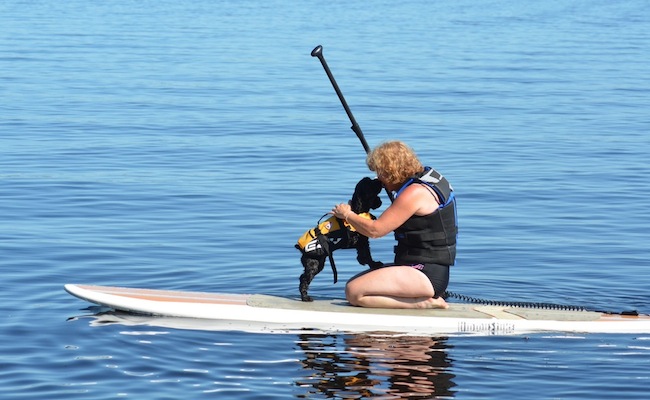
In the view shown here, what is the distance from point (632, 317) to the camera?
955 cm

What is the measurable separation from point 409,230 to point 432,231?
0.16 m

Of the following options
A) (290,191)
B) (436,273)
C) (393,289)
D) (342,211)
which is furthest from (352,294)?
(290,191)

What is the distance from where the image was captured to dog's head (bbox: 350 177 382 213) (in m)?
9.23

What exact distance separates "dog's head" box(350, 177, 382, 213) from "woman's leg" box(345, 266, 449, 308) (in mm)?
496

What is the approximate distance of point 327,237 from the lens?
934cm

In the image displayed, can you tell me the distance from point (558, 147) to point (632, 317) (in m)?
10.1

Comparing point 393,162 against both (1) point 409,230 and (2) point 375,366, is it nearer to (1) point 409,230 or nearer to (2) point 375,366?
(1) point 409,230

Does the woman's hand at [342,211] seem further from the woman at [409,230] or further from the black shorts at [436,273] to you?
the black shorts at [436,273]

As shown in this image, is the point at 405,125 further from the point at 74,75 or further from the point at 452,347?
the point at 452,347

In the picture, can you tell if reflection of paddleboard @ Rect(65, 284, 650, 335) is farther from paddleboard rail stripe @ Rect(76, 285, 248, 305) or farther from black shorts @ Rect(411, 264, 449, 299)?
black shorts @ Rect(411, 264, 449, 299)

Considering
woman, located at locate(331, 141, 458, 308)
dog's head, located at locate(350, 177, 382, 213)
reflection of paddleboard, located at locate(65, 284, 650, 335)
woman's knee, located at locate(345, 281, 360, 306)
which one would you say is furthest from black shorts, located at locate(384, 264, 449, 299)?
dog's head, located at locate(350, 177, 382, 213)

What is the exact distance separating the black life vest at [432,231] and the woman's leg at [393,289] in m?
0.12

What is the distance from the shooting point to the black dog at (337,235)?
9250 mm

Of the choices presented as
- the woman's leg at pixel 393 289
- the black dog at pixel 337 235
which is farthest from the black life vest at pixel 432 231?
the black dog at pixel 337 235
